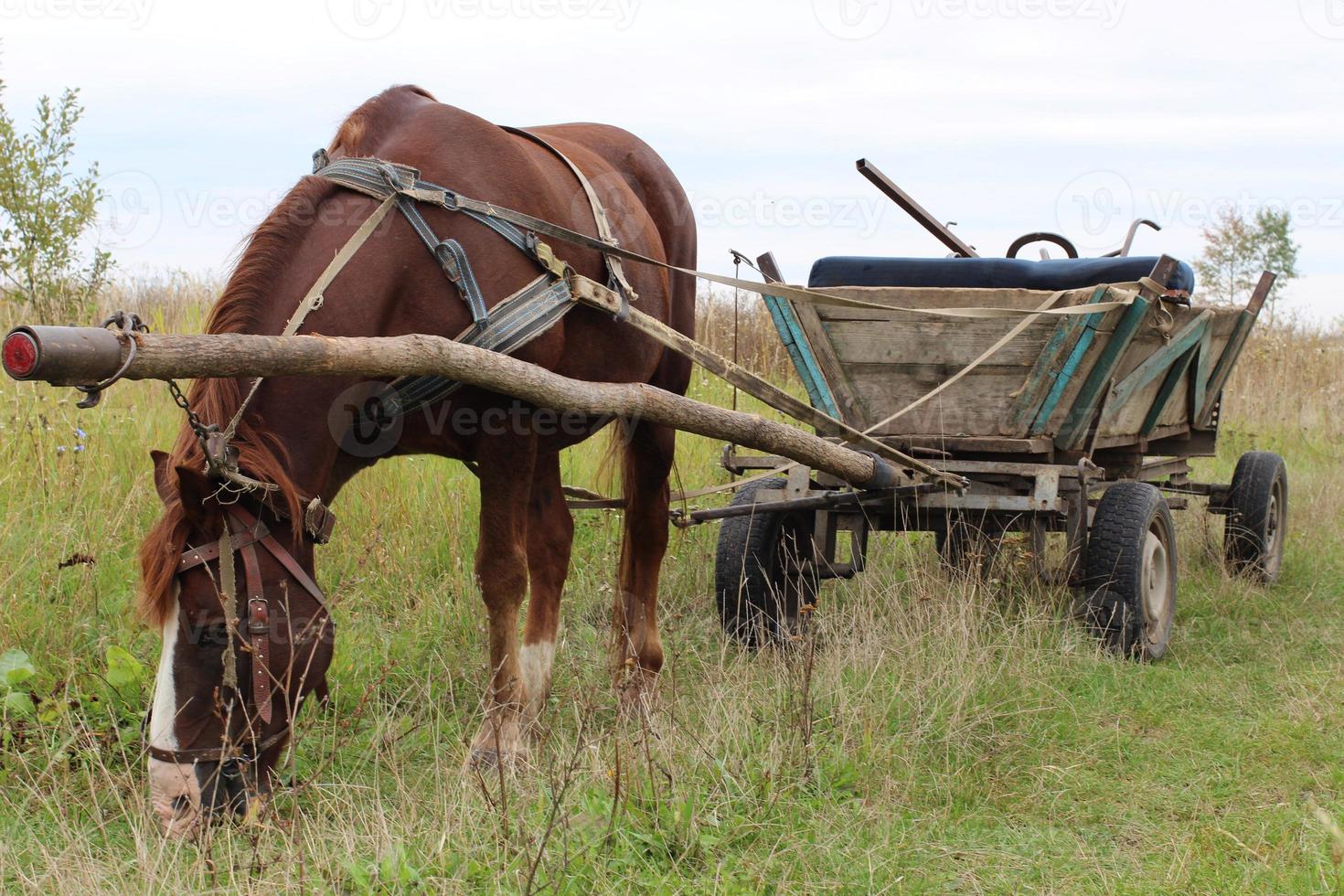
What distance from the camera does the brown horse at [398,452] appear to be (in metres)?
2.67

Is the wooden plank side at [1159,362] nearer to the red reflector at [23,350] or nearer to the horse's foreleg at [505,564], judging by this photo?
the horse's foreleg at [505,564]

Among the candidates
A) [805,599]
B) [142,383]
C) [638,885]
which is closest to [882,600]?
[805,599]

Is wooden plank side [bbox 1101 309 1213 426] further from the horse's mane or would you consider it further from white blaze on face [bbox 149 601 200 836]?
white blaze on face [bbox 149 601 200 836]

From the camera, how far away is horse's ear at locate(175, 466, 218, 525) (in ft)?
8.49

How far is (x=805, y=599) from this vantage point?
16.2 ft

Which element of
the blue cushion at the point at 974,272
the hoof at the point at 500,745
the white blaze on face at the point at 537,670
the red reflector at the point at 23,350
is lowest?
the hoof at the point at 500,745

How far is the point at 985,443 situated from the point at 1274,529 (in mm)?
2454

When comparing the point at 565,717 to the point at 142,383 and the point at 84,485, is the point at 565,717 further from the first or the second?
the point at 142,383

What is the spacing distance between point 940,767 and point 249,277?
91.2 inches

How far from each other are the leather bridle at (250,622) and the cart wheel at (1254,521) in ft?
15.9

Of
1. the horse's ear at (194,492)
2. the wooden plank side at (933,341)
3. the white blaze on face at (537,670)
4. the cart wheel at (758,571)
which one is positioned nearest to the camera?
the horse's ear at (194,492)

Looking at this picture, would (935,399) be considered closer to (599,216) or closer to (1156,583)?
(1156,583)

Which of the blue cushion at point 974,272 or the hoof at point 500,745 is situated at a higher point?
the blue cushion at point 974,272

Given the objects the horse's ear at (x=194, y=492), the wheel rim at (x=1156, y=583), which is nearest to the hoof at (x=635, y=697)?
the horse's ear at (x=194, y=492)
